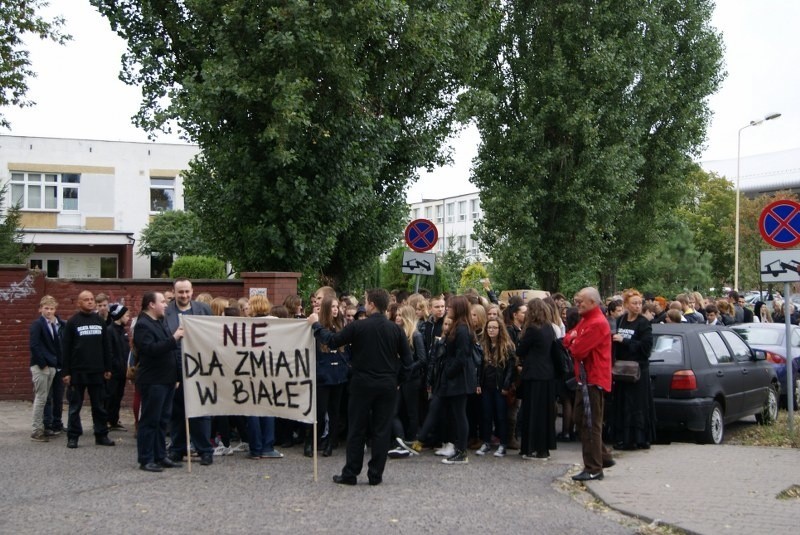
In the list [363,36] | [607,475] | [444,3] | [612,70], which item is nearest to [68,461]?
[607,475]

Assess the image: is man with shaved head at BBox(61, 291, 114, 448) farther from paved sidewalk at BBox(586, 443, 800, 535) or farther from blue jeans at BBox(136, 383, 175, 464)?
paved sidewalk at BBox(586, 443, 800, 535)

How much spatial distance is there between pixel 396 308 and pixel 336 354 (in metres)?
1.44

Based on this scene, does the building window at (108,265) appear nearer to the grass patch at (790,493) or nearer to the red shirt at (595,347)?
the red shirt at (595,347)

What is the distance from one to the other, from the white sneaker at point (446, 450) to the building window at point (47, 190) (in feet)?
122

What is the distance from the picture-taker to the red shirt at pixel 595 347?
958 centimetres

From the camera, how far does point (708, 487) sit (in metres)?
9.23

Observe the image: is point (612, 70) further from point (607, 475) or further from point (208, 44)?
point (607, 475)

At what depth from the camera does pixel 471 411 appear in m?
11.9

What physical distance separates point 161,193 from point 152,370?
124 ft

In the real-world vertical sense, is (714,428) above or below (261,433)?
below

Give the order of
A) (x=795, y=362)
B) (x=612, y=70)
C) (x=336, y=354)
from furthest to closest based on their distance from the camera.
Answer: (x=612, y=70)
(x=795, y=362)
(x=336, y=354)

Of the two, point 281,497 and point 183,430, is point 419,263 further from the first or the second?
point 281,497

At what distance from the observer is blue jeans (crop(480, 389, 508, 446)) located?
1144 centimetres

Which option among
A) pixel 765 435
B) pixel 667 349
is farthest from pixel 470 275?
pixel 667 349
